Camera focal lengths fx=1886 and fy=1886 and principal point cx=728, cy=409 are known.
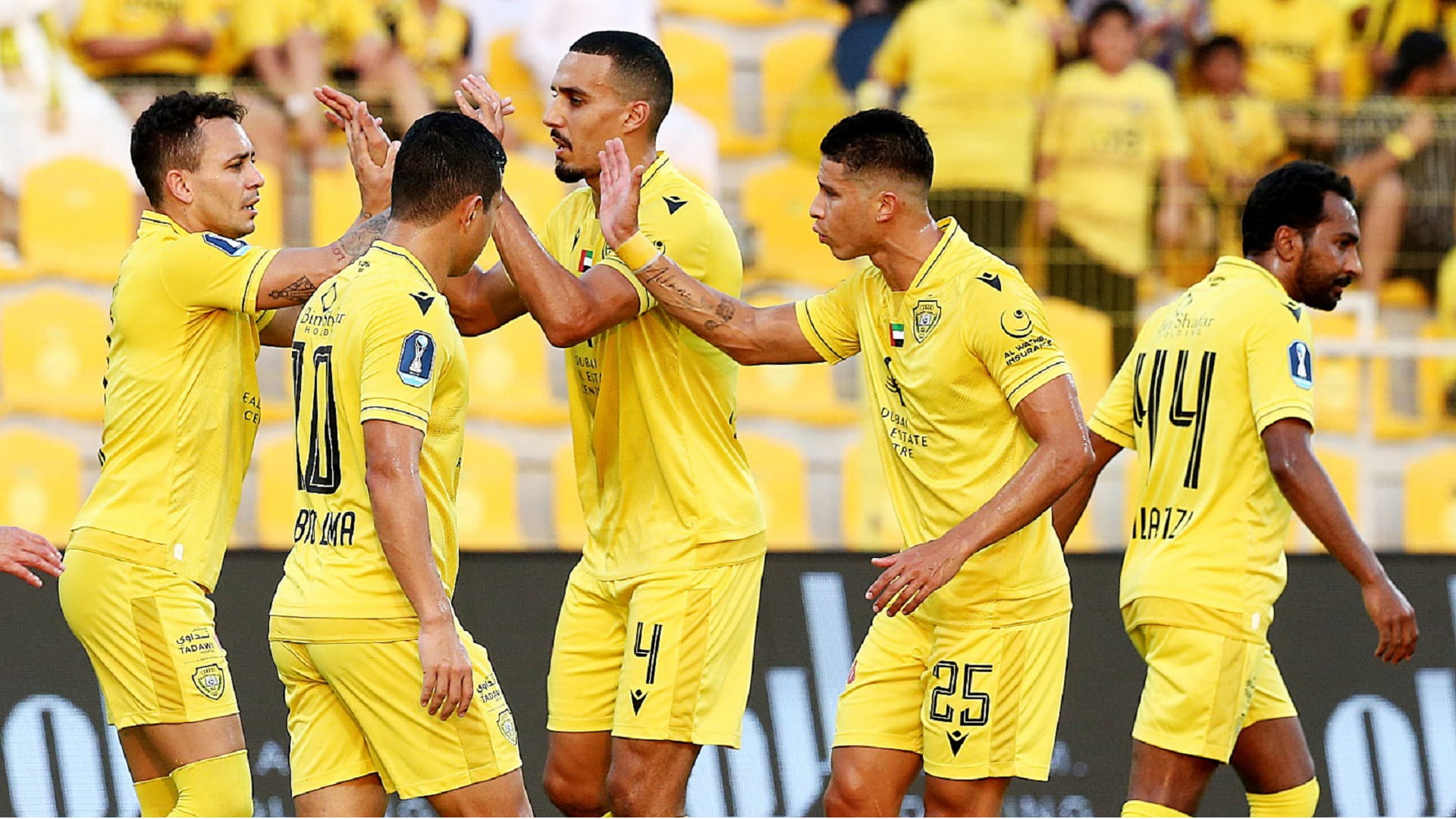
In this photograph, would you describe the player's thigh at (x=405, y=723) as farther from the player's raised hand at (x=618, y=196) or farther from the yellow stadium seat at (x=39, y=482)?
the yellow stadium seat at (x=39, y=482)

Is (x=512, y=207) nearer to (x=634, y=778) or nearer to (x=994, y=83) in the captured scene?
(x=634, y=778)

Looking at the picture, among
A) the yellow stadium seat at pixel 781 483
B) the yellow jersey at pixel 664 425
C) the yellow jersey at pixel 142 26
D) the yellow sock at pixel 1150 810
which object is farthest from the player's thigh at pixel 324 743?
the yellow jersey at pixel 142 26

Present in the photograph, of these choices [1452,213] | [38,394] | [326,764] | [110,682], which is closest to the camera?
[326,764]

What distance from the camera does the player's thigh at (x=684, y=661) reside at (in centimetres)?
551

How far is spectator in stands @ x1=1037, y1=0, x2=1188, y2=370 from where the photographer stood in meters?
9.52

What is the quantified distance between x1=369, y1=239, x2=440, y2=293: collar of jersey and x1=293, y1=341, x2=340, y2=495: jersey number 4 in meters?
0.30

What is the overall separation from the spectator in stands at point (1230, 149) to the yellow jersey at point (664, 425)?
4.67 meters

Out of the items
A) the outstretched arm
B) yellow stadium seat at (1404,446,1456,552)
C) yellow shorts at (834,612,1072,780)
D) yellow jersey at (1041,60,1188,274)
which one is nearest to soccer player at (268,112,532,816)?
the outstretched arm

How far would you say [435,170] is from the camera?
484 cm

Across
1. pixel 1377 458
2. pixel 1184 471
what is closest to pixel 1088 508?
pixel 1377 458

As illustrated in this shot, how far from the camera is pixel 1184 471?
19.1ft

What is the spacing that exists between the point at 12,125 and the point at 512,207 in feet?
16.6

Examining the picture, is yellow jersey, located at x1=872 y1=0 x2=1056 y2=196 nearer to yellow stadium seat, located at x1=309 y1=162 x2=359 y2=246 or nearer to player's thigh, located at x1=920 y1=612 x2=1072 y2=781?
yellow stadium seat, located at x1=309 y1=162 x2=359 y2=246

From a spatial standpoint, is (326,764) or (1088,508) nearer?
(326,764)
